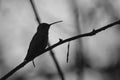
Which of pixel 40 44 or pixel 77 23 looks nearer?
pixel 77 23

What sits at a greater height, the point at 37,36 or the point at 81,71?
the point at 81,71

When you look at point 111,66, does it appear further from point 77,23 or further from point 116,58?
point 77,23

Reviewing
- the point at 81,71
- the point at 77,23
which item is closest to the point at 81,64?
the point at 81,71

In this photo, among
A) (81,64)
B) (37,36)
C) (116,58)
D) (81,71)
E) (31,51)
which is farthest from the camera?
(37,36)

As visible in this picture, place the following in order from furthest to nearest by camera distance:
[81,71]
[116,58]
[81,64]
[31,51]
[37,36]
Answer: [37,36] → [31,51] → [116,58] → [81,64] → [81,71]

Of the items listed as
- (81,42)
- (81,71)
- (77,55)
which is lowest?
(77,55)

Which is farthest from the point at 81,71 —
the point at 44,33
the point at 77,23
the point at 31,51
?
the point at 44,33

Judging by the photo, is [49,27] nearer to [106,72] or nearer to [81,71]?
[106,72]

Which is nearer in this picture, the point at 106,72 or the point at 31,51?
the point at 106,72

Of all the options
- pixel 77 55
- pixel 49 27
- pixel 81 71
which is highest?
pixel 81 71
